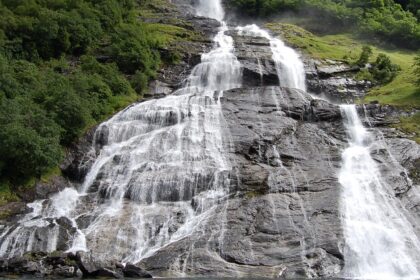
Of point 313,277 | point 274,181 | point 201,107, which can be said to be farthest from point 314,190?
point 201,107

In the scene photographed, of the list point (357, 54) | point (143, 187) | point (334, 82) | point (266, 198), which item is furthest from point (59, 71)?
point (357, 54)

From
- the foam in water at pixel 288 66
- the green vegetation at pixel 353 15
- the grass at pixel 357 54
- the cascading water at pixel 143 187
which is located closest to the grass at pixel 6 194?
the cascading water at pixel 143 187

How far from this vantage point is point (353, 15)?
212ft

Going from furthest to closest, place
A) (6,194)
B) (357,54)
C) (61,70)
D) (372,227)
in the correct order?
(357,54), (61,70), (6,194), (372,227)

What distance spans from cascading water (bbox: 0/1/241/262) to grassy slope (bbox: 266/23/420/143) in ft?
44.0

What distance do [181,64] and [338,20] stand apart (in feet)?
90.6

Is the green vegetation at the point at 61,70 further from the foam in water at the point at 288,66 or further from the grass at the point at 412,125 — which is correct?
the grass at the point at 412,125

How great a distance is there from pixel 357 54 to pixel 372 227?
30448mm

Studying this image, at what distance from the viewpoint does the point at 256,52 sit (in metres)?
46.7

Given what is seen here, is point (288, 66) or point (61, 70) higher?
point (288, 66)

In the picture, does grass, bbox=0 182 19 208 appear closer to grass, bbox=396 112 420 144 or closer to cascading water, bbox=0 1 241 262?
cascading water, bbox=0 1 241 262

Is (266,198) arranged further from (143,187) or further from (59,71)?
(59,71)

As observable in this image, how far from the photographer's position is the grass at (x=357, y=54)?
40.7 m

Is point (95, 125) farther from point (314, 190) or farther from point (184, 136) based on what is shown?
point (314, 190)
